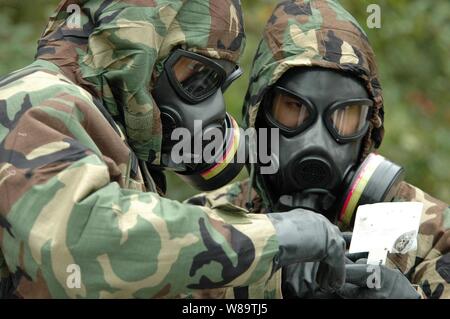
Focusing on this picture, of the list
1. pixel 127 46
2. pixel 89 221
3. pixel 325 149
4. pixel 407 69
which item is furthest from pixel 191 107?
pixel 407 69

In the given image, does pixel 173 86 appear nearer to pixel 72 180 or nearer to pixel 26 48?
pixel 72 180

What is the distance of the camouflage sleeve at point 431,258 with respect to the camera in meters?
3.83

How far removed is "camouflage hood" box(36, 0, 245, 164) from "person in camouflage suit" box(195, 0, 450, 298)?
833 mm

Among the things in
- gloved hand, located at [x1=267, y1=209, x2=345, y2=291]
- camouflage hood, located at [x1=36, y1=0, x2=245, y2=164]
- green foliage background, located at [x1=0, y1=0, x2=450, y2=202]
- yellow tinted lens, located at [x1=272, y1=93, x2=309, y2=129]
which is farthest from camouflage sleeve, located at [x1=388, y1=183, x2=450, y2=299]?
green foliage background, located at [x1=0, y1=0, x2=450, y2=202]

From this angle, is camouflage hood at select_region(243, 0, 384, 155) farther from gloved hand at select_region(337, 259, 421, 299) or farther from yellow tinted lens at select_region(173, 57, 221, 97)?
gloved hand at select_region(337, 259, 421, 299)

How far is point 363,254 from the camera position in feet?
11.7

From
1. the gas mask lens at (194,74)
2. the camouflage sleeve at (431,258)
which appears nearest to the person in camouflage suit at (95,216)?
the gas mask lens at (194,74)

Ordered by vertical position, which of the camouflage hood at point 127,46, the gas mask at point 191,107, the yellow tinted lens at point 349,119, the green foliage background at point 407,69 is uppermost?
the camouflage hood at point 127,46

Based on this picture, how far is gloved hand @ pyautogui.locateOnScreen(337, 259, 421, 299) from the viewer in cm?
353

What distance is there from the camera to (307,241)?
2.96 meters

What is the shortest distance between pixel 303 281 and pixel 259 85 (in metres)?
0.96

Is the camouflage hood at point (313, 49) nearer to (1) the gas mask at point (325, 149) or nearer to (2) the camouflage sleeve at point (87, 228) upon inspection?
(1) the gas mask at point (325, 149)

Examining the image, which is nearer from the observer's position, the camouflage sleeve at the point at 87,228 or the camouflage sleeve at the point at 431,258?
the camouflage sleeve at the point at 87,228

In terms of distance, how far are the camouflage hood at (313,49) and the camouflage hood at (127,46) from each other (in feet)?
2.68
